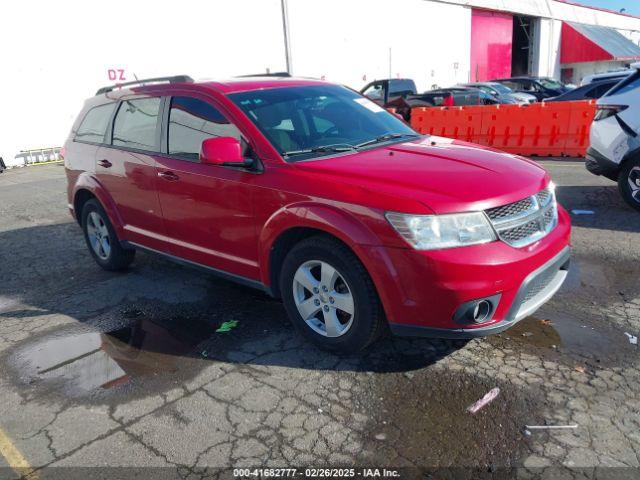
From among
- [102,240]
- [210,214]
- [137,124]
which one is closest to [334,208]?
[210,214]

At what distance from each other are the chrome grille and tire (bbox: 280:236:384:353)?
821 mm

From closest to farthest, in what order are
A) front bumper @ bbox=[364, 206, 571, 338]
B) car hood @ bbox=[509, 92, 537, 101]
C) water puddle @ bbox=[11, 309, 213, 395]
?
front bumper @ bbox=[364, 206, 571, 338]
water puddle @ bbox=[11, 309, 213, 395]
car hood @ bbox=[509, 92, 537, 101]

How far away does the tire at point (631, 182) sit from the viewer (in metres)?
6.31

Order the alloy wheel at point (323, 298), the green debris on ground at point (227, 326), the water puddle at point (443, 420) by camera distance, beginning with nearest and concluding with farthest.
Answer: the water puddle at point (443, 420), the alloy wheel at point (323, 298), the green debris on ground at point (227, 326)

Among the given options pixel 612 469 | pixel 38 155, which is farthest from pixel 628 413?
pixel 38 155

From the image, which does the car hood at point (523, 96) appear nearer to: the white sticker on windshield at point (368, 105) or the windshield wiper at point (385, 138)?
the white sticker on windshield at point (368, 105)

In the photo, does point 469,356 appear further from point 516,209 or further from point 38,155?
point 38,155

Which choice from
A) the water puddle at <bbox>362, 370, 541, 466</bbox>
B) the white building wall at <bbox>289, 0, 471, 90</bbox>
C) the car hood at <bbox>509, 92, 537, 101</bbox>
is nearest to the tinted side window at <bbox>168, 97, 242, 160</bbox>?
the water puddle at <bbox>362, 370, 541, 466</bbox>

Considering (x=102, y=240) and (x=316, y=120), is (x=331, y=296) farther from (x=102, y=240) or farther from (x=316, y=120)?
(x=102, y=240)

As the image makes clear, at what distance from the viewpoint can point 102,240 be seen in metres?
5.54

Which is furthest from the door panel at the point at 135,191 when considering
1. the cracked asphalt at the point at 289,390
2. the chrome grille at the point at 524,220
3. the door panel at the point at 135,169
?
the chrome grille at the point at 524,220

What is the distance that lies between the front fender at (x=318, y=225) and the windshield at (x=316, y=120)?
0.44 m

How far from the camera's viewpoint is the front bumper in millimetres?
2867

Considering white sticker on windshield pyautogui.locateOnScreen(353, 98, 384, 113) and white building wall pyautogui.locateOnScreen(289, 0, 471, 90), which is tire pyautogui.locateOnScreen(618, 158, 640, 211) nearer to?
white sticker on windshield pyautogui.locateOnScreen(353, 98, 384, 113)
